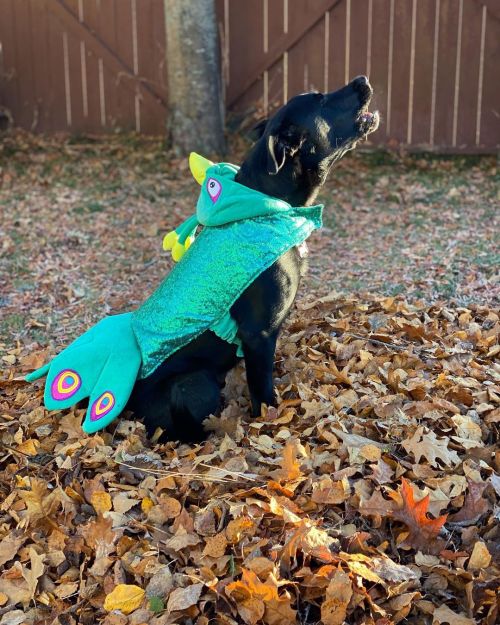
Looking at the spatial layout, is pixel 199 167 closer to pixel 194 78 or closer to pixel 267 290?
pixel 267 290

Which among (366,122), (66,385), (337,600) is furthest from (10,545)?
(366,122)

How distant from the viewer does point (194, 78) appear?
8.32 m

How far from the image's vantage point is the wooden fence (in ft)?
28.9

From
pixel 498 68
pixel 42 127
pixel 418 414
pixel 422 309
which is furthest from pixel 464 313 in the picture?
pixel 42 127

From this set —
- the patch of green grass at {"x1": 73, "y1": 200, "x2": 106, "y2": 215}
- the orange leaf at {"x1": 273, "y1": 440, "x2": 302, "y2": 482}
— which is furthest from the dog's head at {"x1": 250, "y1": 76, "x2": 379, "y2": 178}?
the patch of green grass at {"x1": 73, "y1": 200, "x2": 106, "y2": 215}

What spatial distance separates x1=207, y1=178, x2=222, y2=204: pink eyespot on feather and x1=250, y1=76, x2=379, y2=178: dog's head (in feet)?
0.89

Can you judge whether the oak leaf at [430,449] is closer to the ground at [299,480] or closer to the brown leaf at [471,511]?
the ground at [299,480]

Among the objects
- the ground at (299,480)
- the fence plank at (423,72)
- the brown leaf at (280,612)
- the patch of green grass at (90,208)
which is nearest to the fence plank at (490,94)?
the fence plank at (423,72)

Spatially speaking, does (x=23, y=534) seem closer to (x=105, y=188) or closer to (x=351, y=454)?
(x=351, y=454)

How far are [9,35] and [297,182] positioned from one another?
7.34 meters

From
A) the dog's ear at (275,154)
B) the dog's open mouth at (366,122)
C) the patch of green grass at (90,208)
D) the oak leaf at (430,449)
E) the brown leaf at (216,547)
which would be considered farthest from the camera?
the patch of green grass at (90,208)

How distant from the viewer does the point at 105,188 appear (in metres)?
7.95

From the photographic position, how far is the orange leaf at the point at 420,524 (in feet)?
9.05

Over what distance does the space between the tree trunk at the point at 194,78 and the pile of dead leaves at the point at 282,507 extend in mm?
4929
